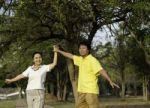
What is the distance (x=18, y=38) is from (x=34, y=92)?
52.3 ft

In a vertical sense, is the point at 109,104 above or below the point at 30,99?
below

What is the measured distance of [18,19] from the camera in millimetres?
24156

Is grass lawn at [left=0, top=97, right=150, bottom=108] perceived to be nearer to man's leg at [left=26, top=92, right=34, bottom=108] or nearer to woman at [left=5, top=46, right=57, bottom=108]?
woman at [left=5, top=46, right=57, bottom=108]

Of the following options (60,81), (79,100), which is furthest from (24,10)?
(60,81)

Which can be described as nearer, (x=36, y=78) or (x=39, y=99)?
(x=39, y=99)

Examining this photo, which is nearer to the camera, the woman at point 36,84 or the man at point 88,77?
the woman at point 36,84

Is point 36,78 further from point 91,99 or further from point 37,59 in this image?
point 91,99

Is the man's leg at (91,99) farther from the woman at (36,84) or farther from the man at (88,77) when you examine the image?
the woman at (36,84)

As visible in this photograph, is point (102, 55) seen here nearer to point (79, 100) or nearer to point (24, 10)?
point (24, 10)

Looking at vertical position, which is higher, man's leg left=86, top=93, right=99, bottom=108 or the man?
the man

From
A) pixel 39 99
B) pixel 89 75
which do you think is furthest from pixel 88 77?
pixel 39 99

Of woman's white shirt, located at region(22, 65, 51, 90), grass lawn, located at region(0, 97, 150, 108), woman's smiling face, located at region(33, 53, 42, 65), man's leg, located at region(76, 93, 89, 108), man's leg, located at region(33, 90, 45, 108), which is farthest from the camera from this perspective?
grass lawn, located at region(0, 97, 150, 108)

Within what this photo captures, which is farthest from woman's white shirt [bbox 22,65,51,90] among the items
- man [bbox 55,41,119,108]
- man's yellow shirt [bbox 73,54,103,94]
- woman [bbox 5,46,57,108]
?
man's yellow shirt [bbox 73,54,103,94]

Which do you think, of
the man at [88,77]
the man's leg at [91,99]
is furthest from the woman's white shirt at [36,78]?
the man's leg at [91,99]
